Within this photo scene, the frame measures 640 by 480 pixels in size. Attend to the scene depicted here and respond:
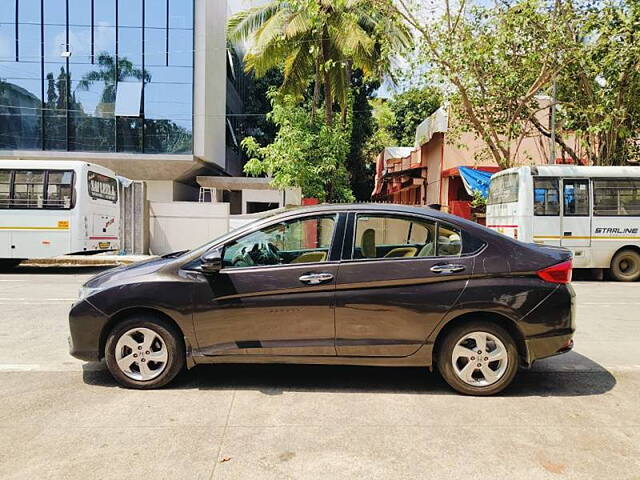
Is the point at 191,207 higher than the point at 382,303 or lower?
higher

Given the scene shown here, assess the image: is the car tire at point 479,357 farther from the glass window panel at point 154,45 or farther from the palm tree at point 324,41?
the glass window panel at point 154,45

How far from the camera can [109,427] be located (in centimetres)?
379

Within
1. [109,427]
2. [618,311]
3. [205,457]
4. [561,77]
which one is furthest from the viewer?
[561,77]

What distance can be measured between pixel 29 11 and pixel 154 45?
5863mm

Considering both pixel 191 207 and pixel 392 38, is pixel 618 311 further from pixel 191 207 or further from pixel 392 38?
pixel 191 207

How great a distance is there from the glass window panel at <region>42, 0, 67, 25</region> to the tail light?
1020 inches


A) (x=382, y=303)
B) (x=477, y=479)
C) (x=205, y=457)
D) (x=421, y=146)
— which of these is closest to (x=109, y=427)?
(x=205, y=457)

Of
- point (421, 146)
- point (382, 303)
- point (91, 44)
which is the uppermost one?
point (91, 44)

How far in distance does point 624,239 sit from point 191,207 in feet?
43.8

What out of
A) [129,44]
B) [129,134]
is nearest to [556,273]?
[129,134]

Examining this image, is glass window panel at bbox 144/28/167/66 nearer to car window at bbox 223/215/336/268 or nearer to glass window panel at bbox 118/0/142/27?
glass window panel at bbox 118/0/142/27

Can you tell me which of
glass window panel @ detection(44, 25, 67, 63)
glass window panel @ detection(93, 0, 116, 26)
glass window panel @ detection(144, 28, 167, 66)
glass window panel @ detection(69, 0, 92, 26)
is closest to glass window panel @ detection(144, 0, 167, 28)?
glass window panel @ detection(144, 28, 167, 66)

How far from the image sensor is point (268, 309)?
4.41m

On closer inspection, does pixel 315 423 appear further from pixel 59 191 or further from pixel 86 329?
pixel 59 191
